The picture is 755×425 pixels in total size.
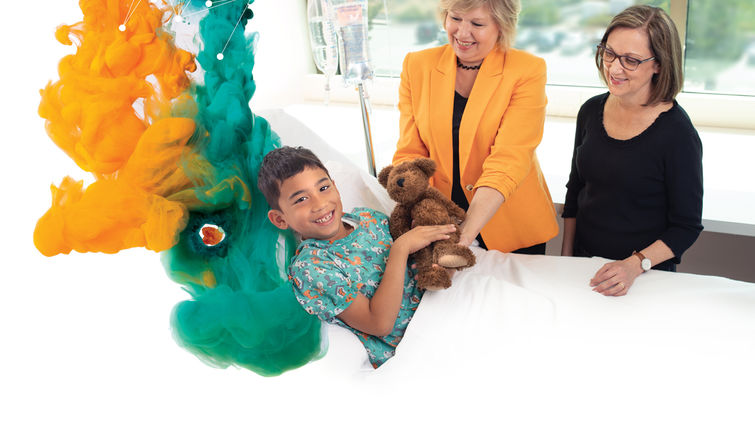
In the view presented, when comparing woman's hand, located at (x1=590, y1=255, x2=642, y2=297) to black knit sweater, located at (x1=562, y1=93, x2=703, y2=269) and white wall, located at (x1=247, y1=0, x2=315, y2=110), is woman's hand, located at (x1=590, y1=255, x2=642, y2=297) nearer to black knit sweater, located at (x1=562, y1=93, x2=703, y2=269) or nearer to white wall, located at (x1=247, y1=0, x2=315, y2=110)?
black knit sweater, located at (x1=562, y1=93, x2=703, y2=269)

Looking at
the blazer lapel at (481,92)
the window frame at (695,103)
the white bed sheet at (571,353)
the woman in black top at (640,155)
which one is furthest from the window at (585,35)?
the white bed sheet at (571,353)

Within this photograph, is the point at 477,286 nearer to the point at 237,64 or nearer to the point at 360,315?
the point at 360,315

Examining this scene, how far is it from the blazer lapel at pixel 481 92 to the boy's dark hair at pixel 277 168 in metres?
0.55

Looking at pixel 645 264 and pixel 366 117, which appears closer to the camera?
pixel 645 264

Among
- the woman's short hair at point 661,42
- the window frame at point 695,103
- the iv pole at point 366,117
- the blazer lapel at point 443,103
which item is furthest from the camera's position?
the window frame at point 695,103

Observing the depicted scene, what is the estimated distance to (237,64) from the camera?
1.50 metres

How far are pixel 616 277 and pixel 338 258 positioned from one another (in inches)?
29.6

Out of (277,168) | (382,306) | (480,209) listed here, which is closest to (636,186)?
(480,209)

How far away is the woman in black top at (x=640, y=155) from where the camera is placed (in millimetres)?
1740

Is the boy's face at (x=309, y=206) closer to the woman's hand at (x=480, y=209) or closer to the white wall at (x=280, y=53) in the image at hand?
the woman's hand at (x=480, y=209)

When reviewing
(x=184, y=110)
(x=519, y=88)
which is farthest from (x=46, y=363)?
(x=519, y=88)

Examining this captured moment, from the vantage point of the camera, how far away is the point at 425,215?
1700mm

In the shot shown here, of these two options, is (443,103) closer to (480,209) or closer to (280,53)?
(480,209)

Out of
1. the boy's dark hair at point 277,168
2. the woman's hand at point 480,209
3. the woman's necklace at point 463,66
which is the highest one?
the woman's necklace at point 463,66
